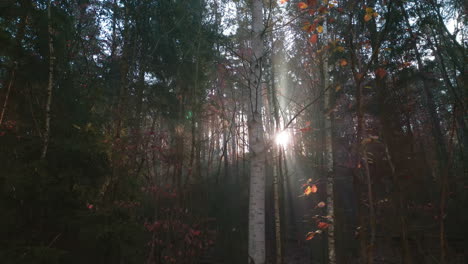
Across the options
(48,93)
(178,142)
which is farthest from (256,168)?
(178,142)

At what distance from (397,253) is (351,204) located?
16.7ft

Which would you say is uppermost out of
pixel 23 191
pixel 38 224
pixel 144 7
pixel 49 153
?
pixel 144 7

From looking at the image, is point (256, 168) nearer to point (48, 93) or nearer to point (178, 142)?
point (48, 93)

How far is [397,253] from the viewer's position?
31.4 feet

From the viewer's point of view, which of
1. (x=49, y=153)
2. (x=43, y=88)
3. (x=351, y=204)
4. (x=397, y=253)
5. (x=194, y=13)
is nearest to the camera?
(x=49, y=153)

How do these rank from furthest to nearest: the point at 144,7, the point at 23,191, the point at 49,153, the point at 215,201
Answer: the point at 215,201, the point at 144,7, the point at 49,153, the point at 23,191

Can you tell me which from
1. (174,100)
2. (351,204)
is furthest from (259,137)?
(351,204)

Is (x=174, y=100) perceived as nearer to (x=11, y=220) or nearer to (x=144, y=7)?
(x=144, y=7)

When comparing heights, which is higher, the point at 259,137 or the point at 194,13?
the point at 194,13

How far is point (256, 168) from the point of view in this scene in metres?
3.57


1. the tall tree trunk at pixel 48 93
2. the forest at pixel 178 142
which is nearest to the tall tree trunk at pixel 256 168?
the forest at pixel 178 142

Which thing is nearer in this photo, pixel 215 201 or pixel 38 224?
pixel 38 224

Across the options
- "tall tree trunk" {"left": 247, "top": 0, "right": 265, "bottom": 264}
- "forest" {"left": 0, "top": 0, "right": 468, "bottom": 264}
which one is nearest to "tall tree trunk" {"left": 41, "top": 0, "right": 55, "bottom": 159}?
"forest" {"left": 0, "top": 0, "right": 468, "bottom": 264}

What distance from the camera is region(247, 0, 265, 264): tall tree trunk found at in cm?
338
